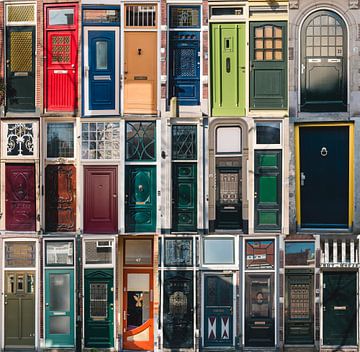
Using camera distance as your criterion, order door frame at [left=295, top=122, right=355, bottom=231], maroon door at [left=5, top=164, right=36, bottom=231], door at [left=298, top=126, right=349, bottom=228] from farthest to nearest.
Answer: maroon door at [left=5, top=164, right=36, bottom=231]
door at [left=298, top=126, right=349, bottom=228]
door frame at [left=295, top=122, right=355, bottom=231]

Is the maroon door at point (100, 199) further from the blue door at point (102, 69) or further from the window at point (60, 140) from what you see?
the blue door at point (102, 69)

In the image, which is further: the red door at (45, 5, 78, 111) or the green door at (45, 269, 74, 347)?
the red door at (45, 5, 78, 111)

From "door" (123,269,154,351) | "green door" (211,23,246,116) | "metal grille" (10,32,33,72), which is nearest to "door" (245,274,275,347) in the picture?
"door" (123,269,154,351)

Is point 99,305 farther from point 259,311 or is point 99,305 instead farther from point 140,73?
point 140,73

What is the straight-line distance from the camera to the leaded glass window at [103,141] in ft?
44.9

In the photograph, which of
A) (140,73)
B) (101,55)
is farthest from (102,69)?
(140,73)

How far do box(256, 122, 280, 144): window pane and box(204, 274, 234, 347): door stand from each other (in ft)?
9.90

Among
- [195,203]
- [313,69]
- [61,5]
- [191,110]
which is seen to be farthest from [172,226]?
[61,5]

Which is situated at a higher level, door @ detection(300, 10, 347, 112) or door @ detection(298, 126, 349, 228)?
door @ detection(300, 10, 347, 112)

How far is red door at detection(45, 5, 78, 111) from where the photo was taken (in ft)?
45.1

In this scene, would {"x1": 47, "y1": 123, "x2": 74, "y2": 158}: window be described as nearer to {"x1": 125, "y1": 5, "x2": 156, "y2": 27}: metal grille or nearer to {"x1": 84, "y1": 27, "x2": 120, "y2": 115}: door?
{"x1": 84, "y1": 27, "x2": 120, "y2": 115}: door

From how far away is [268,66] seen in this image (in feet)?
44.3

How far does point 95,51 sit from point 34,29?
1462mm

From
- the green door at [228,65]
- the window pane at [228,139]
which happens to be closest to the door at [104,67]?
the green door at [228,65]
